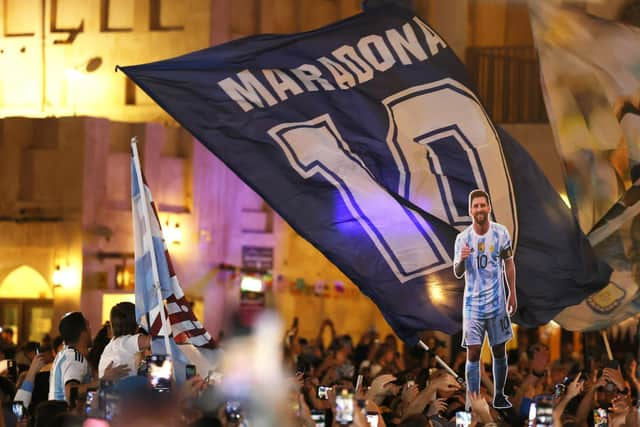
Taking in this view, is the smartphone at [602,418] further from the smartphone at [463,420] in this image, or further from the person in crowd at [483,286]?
the smartphone at [463,420]

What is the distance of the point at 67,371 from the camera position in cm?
1048

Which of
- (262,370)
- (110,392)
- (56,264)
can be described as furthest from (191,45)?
(110,392)

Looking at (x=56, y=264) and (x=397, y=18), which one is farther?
(x=56, y=264)

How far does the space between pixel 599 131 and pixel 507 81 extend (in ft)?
47.3

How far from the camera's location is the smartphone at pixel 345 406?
7152mm

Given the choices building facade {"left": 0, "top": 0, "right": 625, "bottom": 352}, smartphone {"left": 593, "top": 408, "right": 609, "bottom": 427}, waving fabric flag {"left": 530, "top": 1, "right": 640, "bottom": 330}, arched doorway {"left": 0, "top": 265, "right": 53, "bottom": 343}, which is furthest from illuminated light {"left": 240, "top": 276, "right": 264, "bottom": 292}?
smartphone {"left": 593, "top": 408, "right": 609, "bottom": 427}

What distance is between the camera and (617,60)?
48.1 ft

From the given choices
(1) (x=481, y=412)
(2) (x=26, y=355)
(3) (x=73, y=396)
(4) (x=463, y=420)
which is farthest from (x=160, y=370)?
(2) (x=26, y=355)

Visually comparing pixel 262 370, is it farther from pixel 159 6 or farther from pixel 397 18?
pixel 159 6

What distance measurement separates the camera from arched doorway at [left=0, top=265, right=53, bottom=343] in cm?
2572

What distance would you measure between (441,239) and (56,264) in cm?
1369

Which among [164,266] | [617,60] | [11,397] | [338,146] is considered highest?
[617,60]

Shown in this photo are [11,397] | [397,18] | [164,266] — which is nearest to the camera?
[11,397]

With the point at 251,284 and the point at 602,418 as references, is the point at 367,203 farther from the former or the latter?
the point at 251,284
